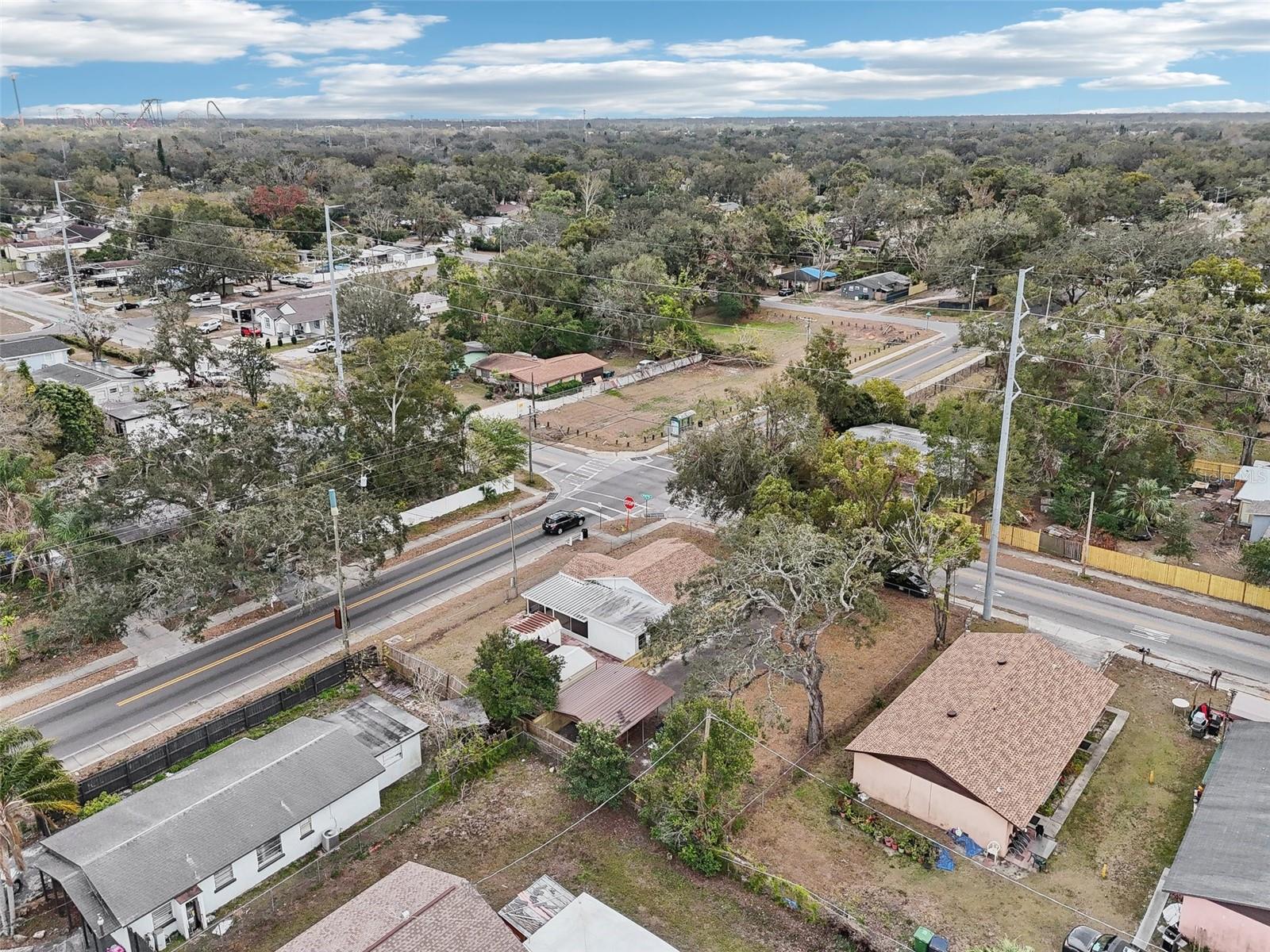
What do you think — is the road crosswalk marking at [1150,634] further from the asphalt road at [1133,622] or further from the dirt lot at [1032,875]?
the dirt lot at [1032,875]

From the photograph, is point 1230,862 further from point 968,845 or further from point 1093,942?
point 968,845

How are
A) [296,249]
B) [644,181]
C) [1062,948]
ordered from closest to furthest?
[1062,948] → [296,249] → [644,181]

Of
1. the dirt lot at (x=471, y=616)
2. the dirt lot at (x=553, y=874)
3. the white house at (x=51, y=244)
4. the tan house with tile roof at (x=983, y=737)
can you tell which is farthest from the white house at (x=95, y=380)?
the white house at (x=51, y=244)

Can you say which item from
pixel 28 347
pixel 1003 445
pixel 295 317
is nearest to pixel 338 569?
pixel 1003 445

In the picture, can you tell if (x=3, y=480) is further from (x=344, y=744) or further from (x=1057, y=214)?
(x=1057, y=214)

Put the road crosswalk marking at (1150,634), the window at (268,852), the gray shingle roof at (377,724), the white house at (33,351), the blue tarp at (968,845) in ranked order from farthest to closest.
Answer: the white house at (33,351) → the road crosswalk marking at (1150,634) → the gray shingle roof at (377,724) → the blue tarp at (968,845) → the window at (268,852)

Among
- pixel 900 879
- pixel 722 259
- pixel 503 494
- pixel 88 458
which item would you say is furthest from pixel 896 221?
pixel 900 879
